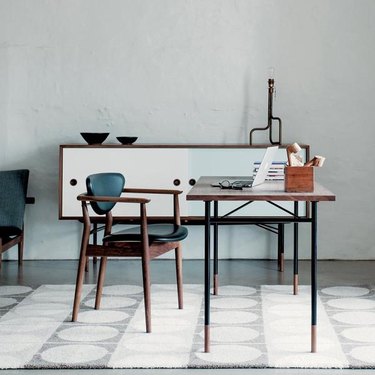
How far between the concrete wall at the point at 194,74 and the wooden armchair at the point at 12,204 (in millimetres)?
478

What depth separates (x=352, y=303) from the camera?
5289mm

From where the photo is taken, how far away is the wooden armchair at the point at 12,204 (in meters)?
6.50

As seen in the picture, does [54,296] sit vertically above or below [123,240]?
below

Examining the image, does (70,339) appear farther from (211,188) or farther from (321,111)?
(321,111)

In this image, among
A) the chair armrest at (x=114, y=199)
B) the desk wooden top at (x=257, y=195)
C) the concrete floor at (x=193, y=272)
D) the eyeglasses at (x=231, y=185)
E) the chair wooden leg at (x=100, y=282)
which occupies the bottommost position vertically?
the concrete floor at (x=193, y=272)

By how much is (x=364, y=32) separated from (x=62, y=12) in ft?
8.15

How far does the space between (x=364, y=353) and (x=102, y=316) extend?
62.1 inches

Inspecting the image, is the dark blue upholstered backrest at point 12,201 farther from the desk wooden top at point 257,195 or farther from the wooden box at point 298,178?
the wooden box at point 298,178

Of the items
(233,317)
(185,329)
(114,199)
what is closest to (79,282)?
(114,199)

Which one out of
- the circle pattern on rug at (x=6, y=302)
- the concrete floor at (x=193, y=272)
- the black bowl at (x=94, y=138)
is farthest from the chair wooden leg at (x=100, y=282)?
the black bowl at (x=94, y=138)

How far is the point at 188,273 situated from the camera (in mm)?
6484

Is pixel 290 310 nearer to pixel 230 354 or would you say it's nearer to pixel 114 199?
pixel 230 354

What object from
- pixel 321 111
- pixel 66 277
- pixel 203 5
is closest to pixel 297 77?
pixel 321 111

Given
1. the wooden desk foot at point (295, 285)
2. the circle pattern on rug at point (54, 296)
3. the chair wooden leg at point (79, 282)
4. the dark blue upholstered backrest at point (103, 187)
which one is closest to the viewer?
the chair wooden leg at point (79, 282)
